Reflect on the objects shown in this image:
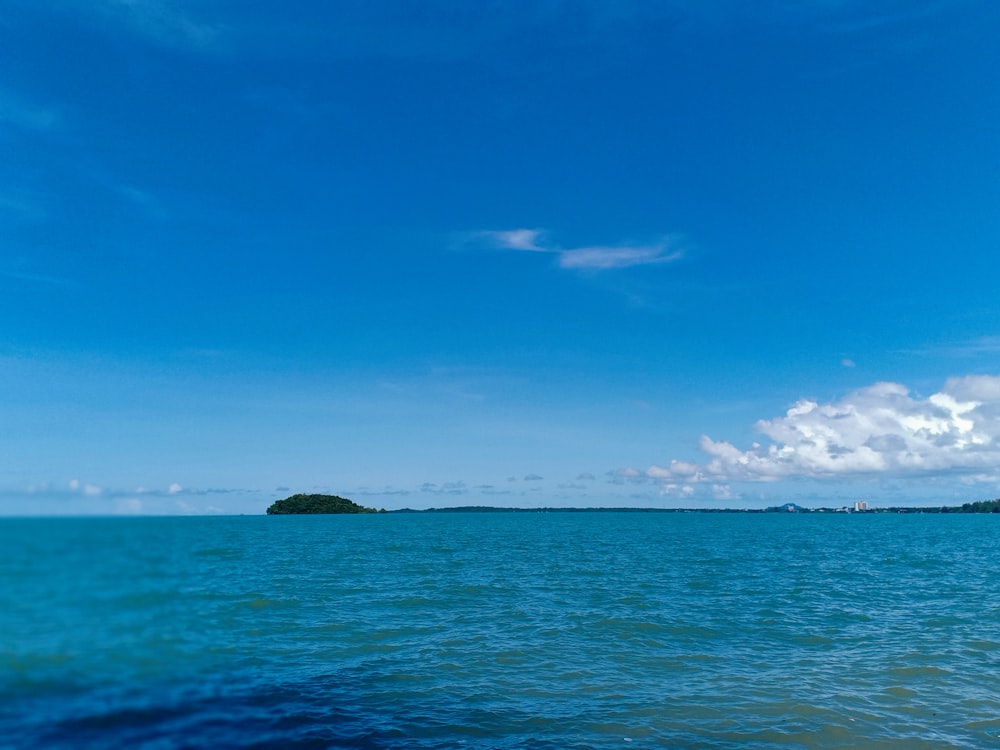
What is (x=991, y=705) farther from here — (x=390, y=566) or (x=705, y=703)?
(x=390, y=566)

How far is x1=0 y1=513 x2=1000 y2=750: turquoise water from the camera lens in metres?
17.9

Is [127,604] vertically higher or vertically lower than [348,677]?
higher

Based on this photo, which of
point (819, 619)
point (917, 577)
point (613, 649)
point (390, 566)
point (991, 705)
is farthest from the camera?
point (390, 566)

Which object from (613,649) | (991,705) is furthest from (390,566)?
(991,705)

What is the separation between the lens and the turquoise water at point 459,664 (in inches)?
706

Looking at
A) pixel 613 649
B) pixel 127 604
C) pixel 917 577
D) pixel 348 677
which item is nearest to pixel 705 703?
pixel 613 649

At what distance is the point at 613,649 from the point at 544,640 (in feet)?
10.2

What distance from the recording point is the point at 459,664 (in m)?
24.6

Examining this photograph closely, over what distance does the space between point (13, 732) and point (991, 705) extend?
28.2m

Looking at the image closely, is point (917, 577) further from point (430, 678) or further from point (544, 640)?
point (430, 678)

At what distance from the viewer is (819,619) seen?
33.4m

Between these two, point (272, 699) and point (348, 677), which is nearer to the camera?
point (272, 699)

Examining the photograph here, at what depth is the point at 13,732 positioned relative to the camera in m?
17.0

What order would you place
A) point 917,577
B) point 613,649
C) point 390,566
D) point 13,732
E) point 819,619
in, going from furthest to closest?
1. point 390,566
2. point 917,577
3. point 819,619
4. point 613,649
5. point 13,732
